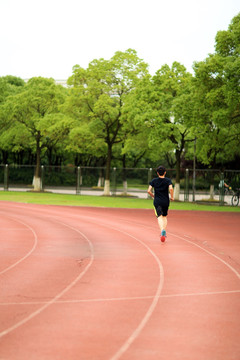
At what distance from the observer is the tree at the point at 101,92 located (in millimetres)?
39281

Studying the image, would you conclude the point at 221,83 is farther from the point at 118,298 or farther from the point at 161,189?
the point at 118,298

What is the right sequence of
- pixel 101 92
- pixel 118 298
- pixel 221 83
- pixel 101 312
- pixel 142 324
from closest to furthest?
pixel 142 324
pixel 101 312
pixel 118 298
pixel 221 83
pixel 101 92

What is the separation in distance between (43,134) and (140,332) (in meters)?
41.0

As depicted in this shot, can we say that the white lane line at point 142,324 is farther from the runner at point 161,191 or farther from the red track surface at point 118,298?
the runner at point 161,191

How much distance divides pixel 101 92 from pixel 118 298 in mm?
34024

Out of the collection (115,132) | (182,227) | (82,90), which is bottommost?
(182,227)

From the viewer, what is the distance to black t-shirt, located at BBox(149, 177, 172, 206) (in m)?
12.6

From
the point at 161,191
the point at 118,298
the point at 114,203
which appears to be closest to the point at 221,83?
the point at 114,203

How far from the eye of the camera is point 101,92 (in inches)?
1567

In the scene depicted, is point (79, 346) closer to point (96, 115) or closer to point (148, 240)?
point (148, 240)

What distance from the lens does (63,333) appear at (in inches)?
210

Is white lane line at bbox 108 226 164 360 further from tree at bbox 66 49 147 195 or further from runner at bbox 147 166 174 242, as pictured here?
tree at bbox 66 49 147 195

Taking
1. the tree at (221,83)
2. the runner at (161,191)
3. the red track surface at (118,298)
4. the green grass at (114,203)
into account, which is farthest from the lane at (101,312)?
the green grass at (114,203)

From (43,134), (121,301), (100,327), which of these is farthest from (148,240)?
(43,134)
